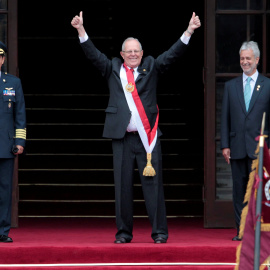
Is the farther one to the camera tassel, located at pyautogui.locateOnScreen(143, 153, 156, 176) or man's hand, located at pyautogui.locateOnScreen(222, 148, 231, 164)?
man's hand, located at pyautogui.locateOnScreen(222, 148, 231, 164)

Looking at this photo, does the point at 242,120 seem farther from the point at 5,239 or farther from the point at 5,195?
the point at 5,239

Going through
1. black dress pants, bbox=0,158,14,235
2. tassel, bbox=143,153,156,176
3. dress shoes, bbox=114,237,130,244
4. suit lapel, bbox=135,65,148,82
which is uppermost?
suit lapel, bbox=135,65,148,82

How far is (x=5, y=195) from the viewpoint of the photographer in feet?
21.9

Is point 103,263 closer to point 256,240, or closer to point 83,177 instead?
point 256,240

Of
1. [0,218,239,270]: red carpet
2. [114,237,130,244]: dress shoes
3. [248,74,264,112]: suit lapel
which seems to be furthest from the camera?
[248,74,264,112]: suit lapel

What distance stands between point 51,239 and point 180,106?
449 cm

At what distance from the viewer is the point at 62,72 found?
11.9 m

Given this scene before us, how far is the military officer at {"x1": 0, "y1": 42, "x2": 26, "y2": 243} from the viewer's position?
6.63 meters

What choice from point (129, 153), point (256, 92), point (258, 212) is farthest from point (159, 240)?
point (258, 212)

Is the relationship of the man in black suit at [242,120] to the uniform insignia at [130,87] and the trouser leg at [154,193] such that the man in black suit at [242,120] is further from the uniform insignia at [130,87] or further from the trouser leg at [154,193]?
the uniform insignia at [130,87]

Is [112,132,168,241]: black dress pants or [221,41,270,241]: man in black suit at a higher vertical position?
[221,41,270,241]: man in black suit

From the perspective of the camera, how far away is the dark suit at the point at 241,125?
6.70m

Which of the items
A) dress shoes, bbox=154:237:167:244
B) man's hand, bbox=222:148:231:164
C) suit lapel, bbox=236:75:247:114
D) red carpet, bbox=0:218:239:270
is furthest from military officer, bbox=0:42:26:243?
suit lapel, bbox=236:75:247:114

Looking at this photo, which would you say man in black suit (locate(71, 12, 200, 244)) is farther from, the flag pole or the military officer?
the flag pole
